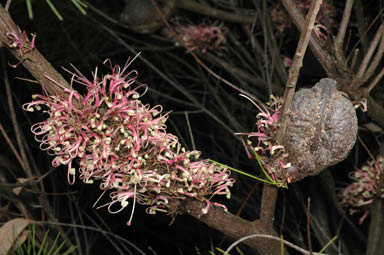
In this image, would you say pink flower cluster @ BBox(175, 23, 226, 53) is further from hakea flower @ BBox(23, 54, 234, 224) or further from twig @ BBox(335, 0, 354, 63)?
hakea flower @ BBox(23, 54, 234, 224)

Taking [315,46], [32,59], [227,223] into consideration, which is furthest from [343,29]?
[32,59]

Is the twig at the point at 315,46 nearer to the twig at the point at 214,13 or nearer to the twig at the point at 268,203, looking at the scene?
the twig at the point at 268,203

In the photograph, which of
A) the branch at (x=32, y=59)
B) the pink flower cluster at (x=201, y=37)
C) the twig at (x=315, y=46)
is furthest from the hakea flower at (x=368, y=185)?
the branch at (x=32, y=59)

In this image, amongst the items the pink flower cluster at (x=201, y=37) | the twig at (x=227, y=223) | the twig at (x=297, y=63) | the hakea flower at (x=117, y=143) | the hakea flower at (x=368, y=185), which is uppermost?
the twig at (x=297, y=63)

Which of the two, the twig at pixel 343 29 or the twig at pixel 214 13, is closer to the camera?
the twig at pixel 343 29

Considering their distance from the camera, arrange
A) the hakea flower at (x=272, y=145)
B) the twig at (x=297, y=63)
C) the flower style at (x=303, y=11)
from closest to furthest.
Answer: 1. the twig at (x=297, y=63)
2. the hakea flower at (x=272, y=145)
3. the flower style at (x=303, y=11)

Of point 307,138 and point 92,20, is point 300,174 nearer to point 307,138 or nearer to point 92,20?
point 307,138

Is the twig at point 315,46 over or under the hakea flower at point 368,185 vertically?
over

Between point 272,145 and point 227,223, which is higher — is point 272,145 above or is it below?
above

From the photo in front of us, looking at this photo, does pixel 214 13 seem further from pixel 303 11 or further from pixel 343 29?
pixel 343 29

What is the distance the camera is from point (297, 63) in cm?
48

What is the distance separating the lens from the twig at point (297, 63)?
1.44 feet

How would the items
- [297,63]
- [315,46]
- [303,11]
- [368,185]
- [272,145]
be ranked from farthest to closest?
1. [303,11]
2. [368,185]
3. [315,46]
4. [272,145]
5. [297,63]

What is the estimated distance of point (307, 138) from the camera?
577mm
